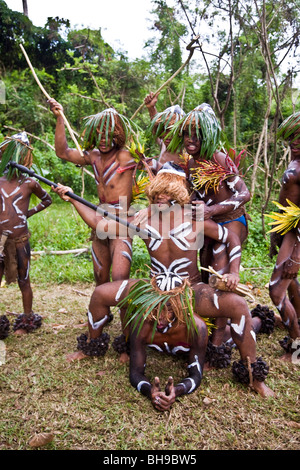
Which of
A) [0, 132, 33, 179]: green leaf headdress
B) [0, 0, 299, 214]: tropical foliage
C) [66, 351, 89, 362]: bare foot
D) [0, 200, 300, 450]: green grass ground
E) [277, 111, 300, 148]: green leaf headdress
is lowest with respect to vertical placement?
[0, 200, 300, 450]: green grass ground

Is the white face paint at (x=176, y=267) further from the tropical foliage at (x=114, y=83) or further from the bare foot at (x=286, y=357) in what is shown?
the tropical foliage at (x=114, y=83)

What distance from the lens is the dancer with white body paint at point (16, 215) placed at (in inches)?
137

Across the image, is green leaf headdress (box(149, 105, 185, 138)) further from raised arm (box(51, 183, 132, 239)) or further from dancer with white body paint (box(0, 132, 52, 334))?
dancer with white body paint (box(0, 132, 52, 334))

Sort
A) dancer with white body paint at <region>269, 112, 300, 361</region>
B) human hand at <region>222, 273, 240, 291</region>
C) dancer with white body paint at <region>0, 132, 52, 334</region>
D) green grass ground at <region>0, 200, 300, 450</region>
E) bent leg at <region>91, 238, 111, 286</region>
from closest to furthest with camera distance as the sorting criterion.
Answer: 1. green grass ground at <region>0, 200, 300, 450</region>
2. human hand at <region>222, 273, 240, 291</region>
3. dancer with white body paint at <region>269, 112, 300, 361</region>
4. bent leg at <region>91, 238, 111, 286</region>
5. dancer with white body paint at <region>0, 132, 52, 334</region>

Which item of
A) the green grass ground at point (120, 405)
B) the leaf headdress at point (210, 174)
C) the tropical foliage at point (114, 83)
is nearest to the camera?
the green grass ground at point (120, 405)

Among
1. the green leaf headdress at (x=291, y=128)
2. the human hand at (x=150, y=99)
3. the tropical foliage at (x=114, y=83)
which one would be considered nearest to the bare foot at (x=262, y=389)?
the green leaf headdress at (x=291, y=128)

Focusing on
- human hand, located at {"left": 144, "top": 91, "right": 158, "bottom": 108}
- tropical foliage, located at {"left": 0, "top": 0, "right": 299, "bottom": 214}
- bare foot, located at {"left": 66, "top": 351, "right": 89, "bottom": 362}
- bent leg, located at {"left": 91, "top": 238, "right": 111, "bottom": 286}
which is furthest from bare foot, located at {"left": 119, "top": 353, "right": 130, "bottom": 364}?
tropical foliage, located at {"left": 0, "top": 0, "right": 299, "bottom": 214}

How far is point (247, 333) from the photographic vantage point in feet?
8.51

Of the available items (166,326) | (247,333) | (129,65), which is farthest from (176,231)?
(129,65)

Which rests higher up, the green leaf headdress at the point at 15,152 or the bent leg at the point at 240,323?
the green leaf headdress at the point at 15,152

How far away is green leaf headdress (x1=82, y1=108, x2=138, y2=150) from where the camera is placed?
3146 millimetres

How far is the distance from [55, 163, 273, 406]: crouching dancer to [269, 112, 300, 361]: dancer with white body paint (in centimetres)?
50
